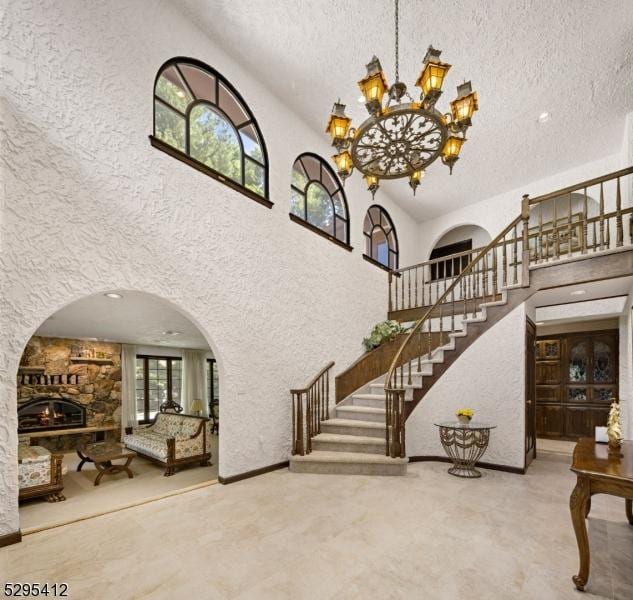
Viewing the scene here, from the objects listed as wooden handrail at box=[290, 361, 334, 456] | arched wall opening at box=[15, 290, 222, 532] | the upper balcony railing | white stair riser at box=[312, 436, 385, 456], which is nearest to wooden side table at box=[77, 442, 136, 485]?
arched wall opening at box=[15, 290, 222, 532]

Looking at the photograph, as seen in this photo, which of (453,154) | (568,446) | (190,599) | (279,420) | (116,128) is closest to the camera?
(190,599)

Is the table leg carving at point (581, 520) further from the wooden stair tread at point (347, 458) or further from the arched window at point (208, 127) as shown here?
the arched window at point (208, 127)

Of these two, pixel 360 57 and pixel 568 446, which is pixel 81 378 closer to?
pixel 360 57

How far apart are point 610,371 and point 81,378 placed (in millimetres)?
10992

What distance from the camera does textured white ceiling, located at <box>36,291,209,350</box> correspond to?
467 centimetres

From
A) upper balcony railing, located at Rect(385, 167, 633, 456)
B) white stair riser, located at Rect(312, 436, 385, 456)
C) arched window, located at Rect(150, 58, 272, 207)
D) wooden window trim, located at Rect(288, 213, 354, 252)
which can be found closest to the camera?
arched window, located at Rect(150, 58, 272, 207)

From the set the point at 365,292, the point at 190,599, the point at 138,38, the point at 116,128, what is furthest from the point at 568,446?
the point at 138,38

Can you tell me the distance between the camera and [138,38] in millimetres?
3730

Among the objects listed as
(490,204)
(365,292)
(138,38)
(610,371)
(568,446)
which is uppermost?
(138,38)

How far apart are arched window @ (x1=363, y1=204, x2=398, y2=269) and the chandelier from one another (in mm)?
3961

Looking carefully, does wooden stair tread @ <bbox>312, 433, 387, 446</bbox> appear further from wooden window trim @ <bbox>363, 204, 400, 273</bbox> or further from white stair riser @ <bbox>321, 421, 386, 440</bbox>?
wooden window trim @ <bbox>363, 204, 400, 273</bbox>

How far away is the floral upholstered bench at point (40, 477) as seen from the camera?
150 inches

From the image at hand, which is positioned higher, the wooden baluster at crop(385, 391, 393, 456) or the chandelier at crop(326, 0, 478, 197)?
the chandelier at crop(326, 0, 478, 197)

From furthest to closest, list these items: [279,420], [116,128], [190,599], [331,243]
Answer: [331,243]
[279,420]
[116,128]
[190,599]
